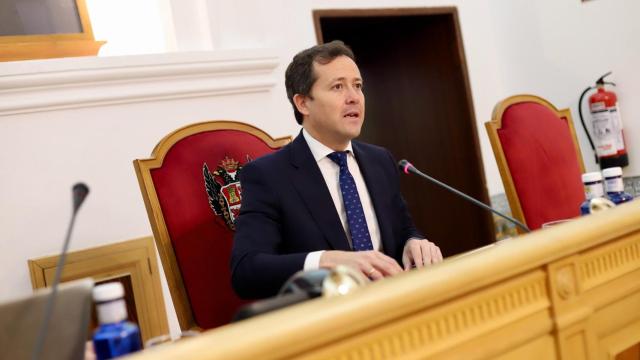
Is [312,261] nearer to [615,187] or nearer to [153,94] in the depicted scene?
[615,187]

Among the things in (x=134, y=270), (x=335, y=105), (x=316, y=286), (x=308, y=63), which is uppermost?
(x=308, y=63)

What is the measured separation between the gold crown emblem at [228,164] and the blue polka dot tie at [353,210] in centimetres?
27

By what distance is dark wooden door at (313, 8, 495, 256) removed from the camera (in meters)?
3.57

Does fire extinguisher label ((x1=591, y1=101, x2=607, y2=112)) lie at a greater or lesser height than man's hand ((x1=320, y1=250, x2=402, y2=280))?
greater

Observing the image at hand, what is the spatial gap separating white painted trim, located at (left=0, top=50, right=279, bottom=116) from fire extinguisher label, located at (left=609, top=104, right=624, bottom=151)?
1.61 metres

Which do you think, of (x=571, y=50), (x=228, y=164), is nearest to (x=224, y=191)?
(x=228, y=164)

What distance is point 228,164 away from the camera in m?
1.85

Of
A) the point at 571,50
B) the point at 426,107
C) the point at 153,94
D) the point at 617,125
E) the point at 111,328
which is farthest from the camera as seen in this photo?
the point at 426,107

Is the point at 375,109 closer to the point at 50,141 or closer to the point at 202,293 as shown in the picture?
the point at 50,141

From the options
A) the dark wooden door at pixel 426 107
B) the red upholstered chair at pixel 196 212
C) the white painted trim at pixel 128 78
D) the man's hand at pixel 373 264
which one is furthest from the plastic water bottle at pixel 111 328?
the dark wooden door at pixel 426 107

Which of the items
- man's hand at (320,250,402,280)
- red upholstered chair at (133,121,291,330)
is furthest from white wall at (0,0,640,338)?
man's hand at (320,250,402,280)

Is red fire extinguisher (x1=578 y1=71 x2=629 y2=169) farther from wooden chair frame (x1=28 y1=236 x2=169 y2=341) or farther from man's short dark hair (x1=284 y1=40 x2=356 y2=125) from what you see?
wooden chair frame (x1=28 y1=236 x2=169 y2=341)

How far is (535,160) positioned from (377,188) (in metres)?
0.61

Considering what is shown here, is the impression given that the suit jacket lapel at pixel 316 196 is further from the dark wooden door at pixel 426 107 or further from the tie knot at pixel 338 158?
the dark wooden door at pixel 426 107
